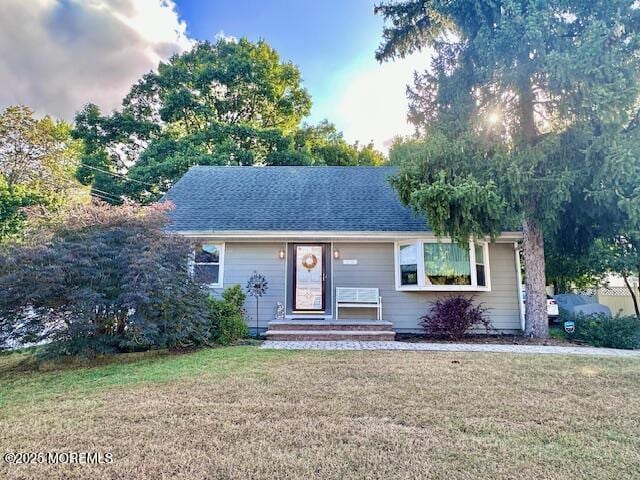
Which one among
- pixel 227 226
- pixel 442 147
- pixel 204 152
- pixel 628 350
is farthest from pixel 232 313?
pixel 204 152

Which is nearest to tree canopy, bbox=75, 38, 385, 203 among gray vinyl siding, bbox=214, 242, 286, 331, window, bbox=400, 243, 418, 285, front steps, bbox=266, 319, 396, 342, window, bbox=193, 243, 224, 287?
window, bbox=193, 243, 224, 287

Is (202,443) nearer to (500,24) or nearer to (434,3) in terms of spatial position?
(500,24)

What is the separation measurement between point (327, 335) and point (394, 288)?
2.41m

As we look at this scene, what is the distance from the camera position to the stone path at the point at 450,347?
6.75 m

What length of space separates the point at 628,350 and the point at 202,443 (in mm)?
8451

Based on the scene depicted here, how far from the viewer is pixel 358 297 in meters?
9.20

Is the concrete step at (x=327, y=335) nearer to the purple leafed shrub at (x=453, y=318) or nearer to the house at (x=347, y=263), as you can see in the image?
the house at (x=347, y=263)

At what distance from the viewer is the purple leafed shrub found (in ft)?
28.2

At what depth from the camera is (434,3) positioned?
8.15 meters

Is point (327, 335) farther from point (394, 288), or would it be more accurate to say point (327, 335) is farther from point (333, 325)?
point (394, 288)

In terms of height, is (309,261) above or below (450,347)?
above

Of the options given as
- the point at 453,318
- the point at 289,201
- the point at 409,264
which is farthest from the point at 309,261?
the point at 453,318

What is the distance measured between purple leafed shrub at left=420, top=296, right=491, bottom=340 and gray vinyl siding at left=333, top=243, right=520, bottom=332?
1.42 ft

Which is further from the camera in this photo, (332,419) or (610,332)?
(610,332)
